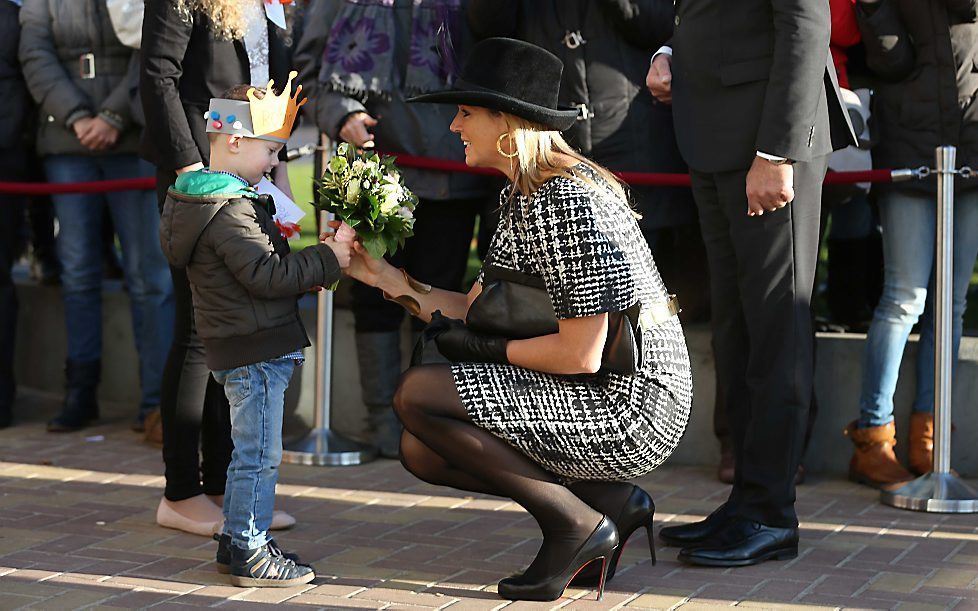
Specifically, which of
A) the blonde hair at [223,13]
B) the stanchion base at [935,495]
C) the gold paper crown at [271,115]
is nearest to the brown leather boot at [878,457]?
the stanchion base at [935,495]

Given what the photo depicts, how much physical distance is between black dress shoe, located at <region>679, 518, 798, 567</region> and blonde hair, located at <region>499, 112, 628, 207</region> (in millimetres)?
1202

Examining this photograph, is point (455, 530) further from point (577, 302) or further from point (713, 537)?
point (577, 302)

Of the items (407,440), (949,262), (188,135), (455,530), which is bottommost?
(455,530)

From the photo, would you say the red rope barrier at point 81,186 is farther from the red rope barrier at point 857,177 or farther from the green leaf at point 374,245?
the red rope barrier at point 857,177

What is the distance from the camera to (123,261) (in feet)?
22.8

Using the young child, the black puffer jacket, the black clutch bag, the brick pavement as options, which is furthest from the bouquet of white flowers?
the black puffer jacket

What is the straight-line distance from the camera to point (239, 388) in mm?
4422

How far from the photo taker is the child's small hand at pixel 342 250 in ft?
14.5

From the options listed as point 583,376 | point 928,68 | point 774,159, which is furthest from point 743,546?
point 928,68

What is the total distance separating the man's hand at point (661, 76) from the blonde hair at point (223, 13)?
1.44 metres

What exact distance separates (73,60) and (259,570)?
3.28m

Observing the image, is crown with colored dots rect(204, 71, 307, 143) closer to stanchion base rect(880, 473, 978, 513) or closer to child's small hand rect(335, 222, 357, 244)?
child's small hand rect(335, 222, 357, 244)

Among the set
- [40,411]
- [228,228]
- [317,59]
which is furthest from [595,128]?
[40,411]

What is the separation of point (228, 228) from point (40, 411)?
3395 mm
